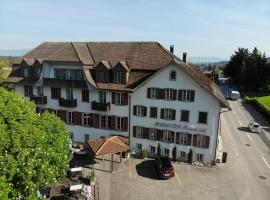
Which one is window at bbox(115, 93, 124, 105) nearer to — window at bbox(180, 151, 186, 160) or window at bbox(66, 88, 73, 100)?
window at bbox(66, 88, 73, 100)

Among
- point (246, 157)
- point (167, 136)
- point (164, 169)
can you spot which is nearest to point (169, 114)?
point (167, 136)

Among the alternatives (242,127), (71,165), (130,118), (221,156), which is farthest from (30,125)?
(242,127)

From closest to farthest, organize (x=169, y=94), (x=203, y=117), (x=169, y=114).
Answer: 1. (x=203, y=117)
2. (x=169, y=94)
3. (x=169, y=114)

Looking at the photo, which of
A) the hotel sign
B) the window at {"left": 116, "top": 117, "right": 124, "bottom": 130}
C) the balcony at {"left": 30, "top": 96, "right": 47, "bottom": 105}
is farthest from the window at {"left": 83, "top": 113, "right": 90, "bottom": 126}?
the hotel sign

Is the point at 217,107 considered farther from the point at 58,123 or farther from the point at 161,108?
the point at 58,123

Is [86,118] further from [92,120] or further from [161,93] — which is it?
[161,93]
